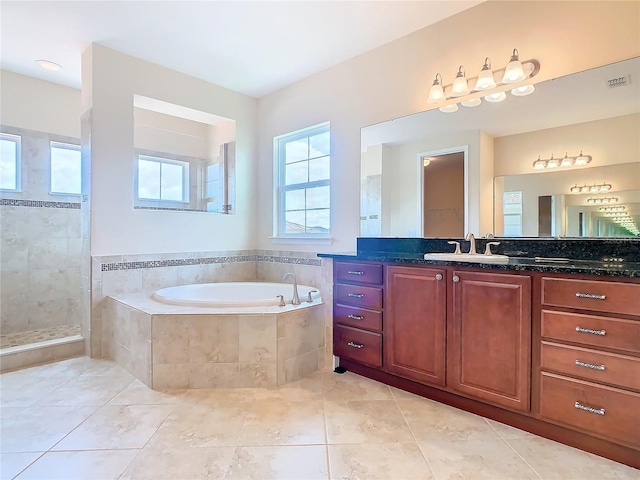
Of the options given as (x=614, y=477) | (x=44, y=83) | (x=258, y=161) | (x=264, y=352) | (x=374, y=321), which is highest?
(x=44, y=83)

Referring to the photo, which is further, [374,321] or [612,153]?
[374,321]

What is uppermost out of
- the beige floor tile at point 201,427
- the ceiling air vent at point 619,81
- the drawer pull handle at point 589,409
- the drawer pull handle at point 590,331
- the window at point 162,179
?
the ceiling air vent at point 619,81

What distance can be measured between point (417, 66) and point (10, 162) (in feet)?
12.2

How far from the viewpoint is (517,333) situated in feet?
5.48

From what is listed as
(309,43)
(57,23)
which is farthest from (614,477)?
(57,23)

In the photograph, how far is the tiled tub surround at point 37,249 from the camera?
3143mm

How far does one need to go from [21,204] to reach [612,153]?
460cm

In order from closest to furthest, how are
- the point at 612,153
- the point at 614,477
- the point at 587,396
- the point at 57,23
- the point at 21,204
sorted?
the point at 614,477, the point at 587,396, the point at 612,153, the point at 57,23, the point at 21,204

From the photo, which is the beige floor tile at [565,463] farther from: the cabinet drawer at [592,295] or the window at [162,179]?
→ the window at [162,179]

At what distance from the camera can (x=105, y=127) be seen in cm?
279

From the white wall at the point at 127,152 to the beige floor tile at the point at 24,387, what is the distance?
956 mm

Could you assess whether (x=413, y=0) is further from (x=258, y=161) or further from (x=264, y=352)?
(x=264, y=352)

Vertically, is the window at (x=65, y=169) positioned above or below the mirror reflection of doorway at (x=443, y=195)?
above

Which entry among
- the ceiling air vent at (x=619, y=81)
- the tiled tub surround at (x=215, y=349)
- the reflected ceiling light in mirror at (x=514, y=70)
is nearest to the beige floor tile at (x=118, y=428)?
the tiled tub surround at (x=215, y=349)
